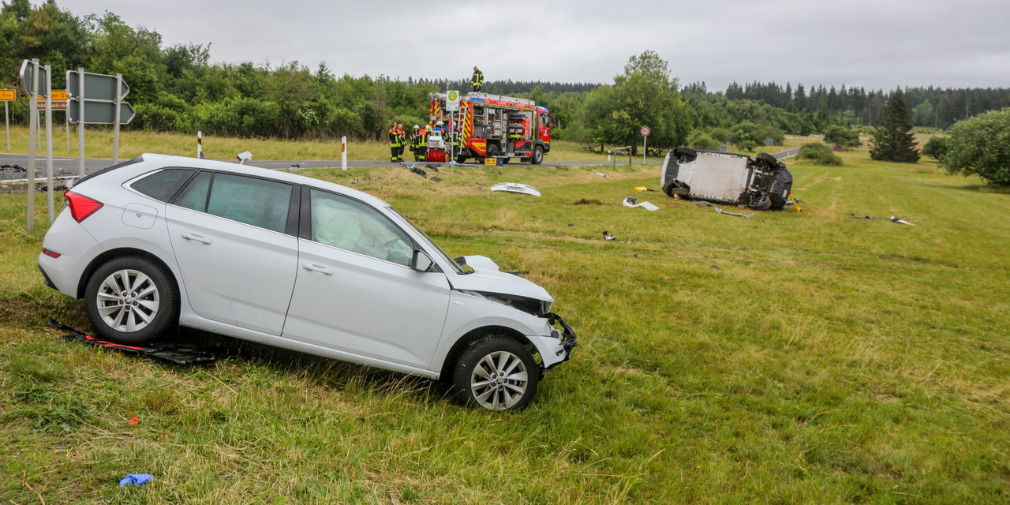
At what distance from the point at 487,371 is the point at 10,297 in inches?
171

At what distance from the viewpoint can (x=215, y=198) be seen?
5055 millimetres

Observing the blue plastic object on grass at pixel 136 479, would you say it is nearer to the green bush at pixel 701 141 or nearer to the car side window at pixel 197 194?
the car side window at pixel 197 194

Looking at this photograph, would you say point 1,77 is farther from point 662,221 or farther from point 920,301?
point 920,301

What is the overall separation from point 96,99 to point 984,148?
52031 millimetres

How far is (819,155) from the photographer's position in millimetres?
79000

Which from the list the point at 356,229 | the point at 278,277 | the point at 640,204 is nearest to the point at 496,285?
the point at 356,229

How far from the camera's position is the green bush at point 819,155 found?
78.2 m

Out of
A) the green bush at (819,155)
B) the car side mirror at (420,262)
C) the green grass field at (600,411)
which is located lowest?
the green grass field at (600,411)

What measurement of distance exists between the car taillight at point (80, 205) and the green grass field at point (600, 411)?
94 cm

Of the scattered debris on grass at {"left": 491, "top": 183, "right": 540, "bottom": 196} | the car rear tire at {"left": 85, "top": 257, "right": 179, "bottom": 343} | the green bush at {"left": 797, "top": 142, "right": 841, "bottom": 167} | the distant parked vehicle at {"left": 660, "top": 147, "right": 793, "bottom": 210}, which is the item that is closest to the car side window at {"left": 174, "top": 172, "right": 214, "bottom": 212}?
the car rear tire at {"left": 85, "top": 257, "right": 179, "bottom": 343}

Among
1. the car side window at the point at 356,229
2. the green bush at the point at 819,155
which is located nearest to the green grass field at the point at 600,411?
the car side window at the point at 356,229

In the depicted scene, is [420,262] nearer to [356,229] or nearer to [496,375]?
[356,229]

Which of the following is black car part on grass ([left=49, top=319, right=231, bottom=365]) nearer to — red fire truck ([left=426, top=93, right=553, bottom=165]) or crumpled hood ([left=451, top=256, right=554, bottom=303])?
crumpled hood ([left=451, top=256, right=554, bottom=303])

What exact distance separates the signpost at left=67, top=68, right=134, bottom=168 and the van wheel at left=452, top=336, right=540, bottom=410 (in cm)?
724
